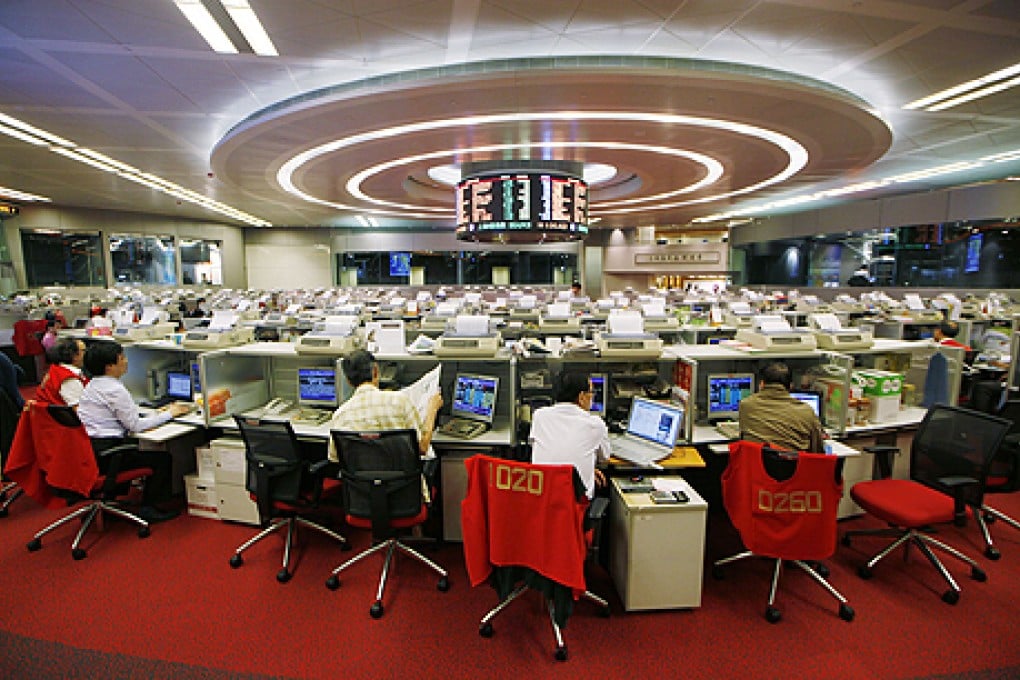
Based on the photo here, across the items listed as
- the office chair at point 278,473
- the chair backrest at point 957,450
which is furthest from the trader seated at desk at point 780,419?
the office chair at point 278,473

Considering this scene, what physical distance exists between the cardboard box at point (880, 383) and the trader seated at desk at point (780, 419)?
4.02 feet

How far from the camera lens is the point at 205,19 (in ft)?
11.4

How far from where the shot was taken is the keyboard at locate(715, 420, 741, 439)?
3.09m

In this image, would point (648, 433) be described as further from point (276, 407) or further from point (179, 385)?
point (179, 385)

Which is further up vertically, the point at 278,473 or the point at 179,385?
the point at 179,385

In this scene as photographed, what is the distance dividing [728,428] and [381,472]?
7.84 ft

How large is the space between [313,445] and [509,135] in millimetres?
4658

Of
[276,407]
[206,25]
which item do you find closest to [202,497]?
[276,407]

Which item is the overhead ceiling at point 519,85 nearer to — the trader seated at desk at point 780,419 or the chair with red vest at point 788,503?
the trader seated at desk at point 780,419

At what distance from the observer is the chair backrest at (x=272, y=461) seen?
2.72m

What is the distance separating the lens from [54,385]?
3.15m

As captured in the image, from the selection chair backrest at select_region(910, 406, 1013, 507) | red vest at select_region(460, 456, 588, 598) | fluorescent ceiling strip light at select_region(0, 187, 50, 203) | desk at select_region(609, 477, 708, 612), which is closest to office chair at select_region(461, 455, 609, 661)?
red vest at select_region(460, 456, 588, 598)

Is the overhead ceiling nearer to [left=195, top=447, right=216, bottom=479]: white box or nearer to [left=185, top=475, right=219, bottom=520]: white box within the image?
[left=195, top=447, right=216, bottom=479]: white box

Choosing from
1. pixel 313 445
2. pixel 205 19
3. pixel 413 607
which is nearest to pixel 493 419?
pixel 413 607
